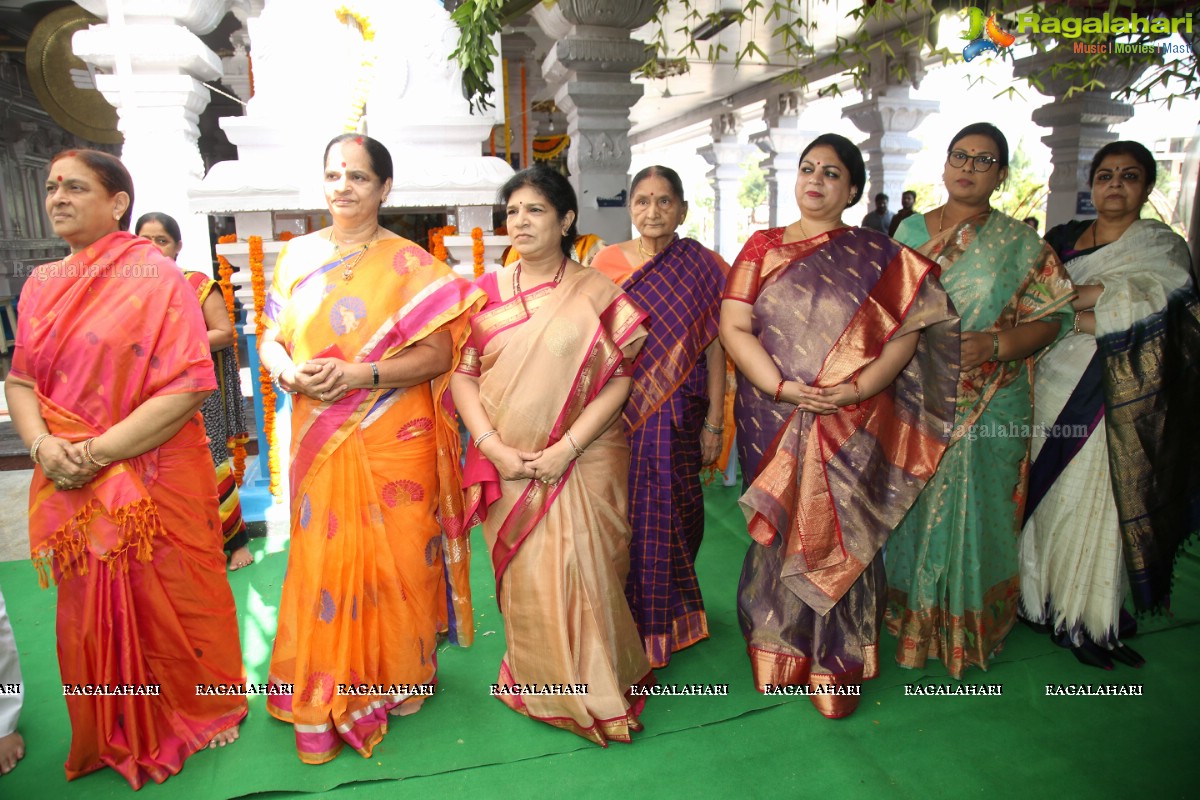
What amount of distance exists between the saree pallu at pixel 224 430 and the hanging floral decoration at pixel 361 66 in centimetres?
97

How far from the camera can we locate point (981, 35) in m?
2.80

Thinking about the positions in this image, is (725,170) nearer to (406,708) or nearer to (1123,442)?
(1123,442)

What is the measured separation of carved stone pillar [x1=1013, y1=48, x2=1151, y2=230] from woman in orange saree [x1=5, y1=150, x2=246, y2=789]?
6.87 m

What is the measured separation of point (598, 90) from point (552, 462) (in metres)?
4.57

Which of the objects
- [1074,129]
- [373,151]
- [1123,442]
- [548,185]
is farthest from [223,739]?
[1074,129]

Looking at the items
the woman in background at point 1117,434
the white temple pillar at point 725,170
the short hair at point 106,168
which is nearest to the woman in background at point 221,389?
the short hair at point 106,168

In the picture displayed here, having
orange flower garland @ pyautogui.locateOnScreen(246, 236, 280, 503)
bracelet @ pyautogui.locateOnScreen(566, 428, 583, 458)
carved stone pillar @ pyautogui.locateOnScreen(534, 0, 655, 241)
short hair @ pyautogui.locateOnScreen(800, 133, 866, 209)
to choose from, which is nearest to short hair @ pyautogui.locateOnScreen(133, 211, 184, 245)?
orange flower garland @ pyautogui.locateOnScreen(246, 236, 280, 503)

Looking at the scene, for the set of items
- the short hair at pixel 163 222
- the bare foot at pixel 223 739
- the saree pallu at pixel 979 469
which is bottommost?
the bare foot at pixel 223 739

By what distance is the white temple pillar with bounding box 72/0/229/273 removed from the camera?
13.9 feet

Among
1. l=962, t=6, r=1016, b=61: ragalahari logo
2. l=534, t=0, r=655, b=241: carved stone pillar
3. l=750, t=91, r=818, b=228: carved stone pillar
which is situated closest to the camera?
l=962, t=6, r=1016, b=61: ragalahari logo

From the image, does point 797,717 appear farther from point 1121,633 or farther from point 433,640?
point 1121,633

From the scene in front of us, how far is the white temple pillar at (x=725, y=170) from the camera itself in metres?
15.6

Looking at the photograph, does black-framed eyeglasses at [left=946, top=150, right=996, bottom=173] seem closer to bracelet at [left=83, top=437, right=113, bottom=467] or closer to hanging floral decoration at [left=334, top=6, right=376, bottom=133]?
hanging floral decoration at [left=334, top=6, right=376, bottom=133]

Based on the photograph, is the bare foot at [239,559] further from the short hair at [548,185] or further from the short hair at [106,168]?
the short hair at [548,185]
